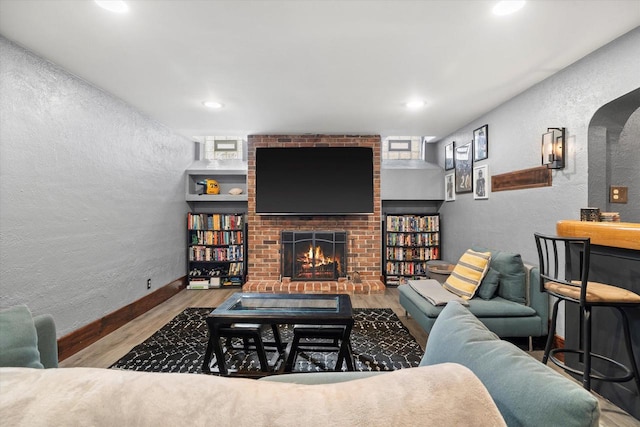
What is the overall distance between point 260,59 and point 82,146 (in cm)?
188

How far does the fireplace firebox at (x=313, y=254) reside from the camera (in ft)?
16.1

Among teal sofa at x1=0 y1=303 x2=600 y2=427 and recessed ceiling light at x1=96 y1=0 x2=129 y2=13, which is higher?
recessed ceiling light at x1=96 y1=0 x2=129 y2=13

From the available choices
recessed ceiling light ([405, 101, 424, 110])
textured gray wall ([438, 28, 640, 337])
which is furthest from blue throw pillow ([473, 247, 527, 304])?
recessed ceiling light ([405, 101, 424, 110])

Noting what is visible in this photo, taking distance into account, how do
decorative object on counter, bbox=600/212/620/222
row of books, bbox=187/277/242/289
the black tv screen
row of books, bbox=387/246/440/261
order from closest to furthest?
1. decorative object on counter, bbox=600/212/620/222
2. the black tv screen
3. row of books, bbox=187/277/242/289
4. row of books, bbox=387/246/440/261

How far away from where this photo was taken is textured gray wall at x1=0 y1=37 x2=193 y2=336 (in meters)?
2.28

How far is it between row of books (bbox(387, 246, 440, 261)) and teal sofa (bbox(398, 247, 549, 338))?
2209 mm

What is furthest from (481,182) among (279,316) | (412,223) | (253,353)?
(253,353)

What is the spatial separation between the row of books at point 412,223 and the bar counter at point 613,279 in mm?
2913

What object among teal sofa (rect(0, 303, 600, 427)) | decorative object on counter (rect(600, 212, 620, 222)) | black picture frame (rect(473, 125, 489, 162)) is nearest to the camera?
teal sofa (rect(0, 303, 600, 427))

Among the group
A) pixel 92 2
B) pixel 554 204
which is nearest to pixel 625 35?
pixel 554 204

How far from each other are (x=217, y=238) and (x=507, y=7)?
4.62 meters

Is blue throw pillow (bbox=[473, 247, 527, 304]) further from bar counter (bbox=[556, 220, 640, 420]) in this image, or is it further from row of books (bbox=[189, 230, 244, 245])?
row of books (bbox=[189, 230, 244, 245])

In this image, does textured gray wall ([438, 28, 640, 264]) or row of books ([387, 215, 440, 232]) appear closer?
textured gray wall ([438, 28, 640, 264])

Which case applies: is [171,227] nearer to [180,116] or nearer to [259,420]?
[180,116]
